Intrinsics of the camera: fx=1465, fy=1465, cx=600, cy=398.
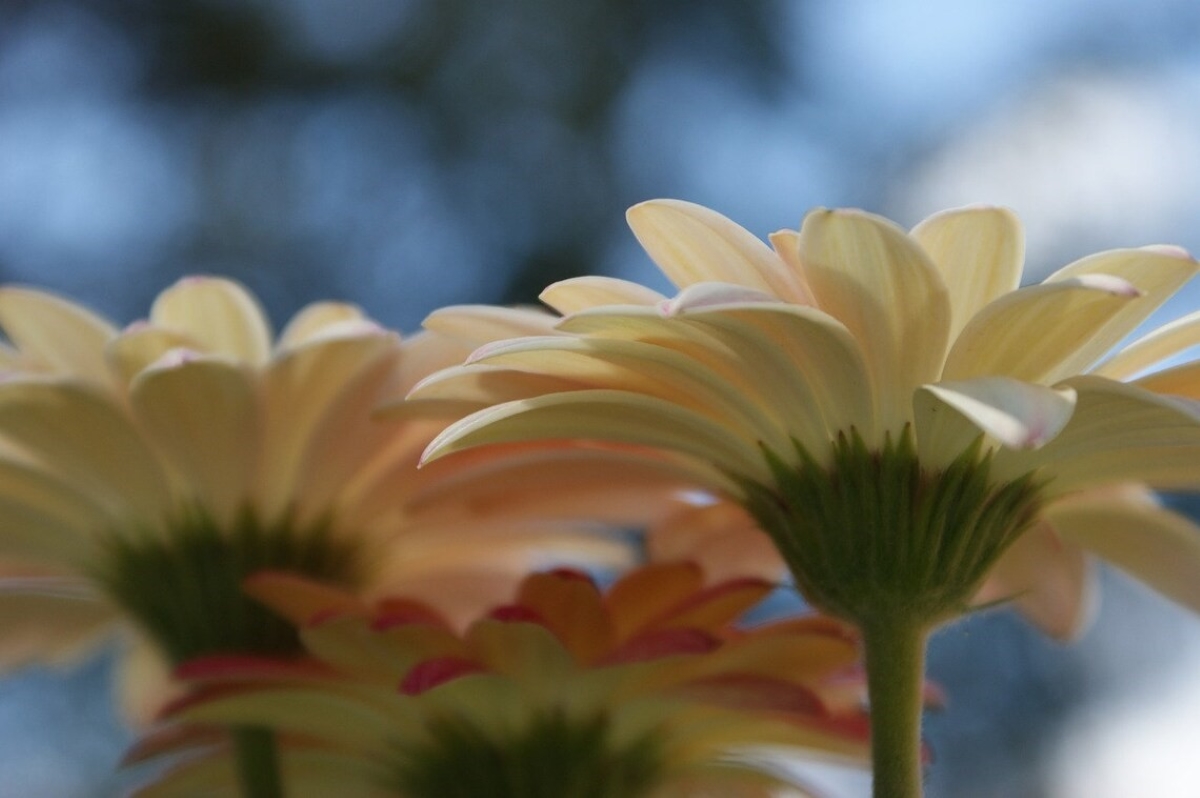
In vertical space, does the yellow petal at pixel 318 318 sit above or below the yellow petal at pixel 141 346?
above

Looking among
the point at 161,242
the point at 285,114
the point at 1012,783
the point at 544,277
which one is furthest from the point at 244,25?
the point at 1012,783

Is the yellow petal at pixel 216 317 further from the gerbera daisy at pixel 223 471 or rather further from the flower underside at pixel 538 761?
the flower underside at pixel 538 761

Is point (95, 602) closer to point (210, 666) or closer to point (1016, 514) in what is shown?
point (210, 666)

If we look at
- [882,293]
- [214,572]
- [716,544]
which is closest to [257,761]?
[214,572]

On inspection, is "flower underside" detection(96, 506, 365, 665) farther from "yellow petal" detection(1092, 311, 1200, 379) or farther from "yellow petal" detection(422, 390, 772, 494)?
"yellow petal" detection(1092, 311, 1200, 379)

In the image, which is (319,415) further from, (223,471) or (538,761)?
(538,761)

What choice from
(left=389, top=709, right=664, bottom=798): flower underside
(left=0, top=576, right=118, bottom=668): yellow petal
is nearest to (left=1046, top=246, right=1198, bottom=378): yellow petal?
(left=389, top=709, right=664, bottom=798): flower underside

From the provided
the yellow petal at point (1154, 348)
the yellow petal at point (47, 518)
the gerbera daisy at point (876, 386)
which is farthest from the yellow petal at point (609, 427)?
the yellow petal at point (47, 518)
